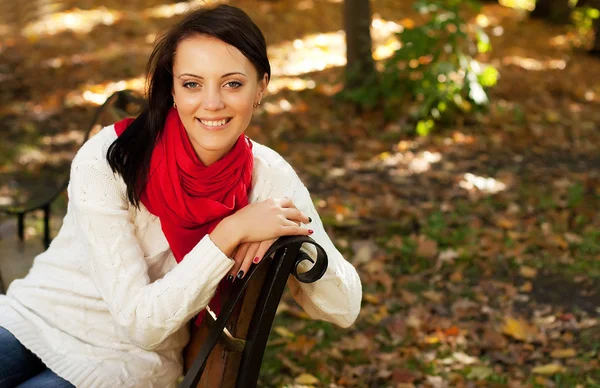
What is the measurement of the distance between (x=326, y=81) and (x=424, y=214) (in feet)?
9.04

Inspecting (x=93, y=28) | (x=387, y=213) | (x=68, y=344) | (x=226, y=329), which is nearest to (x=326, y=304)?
(x=226, y=329)

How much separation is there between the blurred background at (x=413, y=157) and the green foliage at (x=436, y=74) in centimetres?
2

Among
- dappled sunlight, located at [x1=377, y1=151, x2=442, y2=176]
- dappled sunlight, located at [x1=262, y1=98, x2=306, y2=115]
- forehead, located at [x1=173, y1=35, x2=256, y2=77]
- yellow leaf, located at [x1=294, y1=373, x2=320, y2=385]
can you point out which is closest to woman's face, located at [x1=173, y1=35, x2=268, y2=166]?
forehead, located at [x1=173, y1=35, x2=256, y2=77]

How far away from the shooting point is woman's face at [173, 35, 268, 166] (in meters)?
2.20

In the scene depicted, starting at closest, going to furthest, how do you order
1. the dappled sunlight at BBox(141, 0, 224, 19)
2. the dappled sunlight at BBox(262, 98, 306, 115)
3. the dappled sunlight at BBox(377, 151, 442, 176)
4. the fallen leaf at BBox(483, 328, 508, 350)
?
1. the fallen leaf at BBox(483, 328, 508, 350)
2. the dappled sunlight at BBox(377, 151, 442, 176)
3. the dappled sunlight at BBox(262, 98, 306, 115)
4. the dappled sunlight at BBox(141, 0, 224, 19)

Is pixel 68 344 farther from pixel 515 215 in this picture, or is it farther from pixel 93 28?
pixel 93 28

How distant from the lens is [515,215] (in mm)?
5316

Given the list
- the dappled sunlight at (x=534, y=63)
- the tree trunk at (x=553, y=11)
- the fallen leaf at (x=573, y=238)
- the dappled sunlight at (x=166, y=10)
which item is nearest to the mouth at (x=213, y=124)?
the fallen leaf at (x=573, y=238)

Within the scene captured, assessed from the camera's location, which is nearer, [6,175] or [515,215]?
[515,215]

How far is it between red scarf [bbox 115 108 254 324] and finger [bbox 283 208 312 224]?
208 millimetres

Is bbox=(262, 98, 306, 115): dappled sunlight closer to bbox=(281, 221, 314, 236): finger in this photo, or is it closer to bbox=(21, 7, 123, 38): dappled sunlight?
bbox=(21, 7, 123, 38): dappled sunlight

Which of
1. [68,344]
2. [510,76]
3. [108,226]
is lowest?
[510,76]

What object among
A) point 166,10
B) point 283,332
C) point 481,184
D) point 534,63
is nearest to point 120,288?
point 283,332

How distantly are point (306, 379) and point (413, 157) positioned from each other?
3.12 metres
